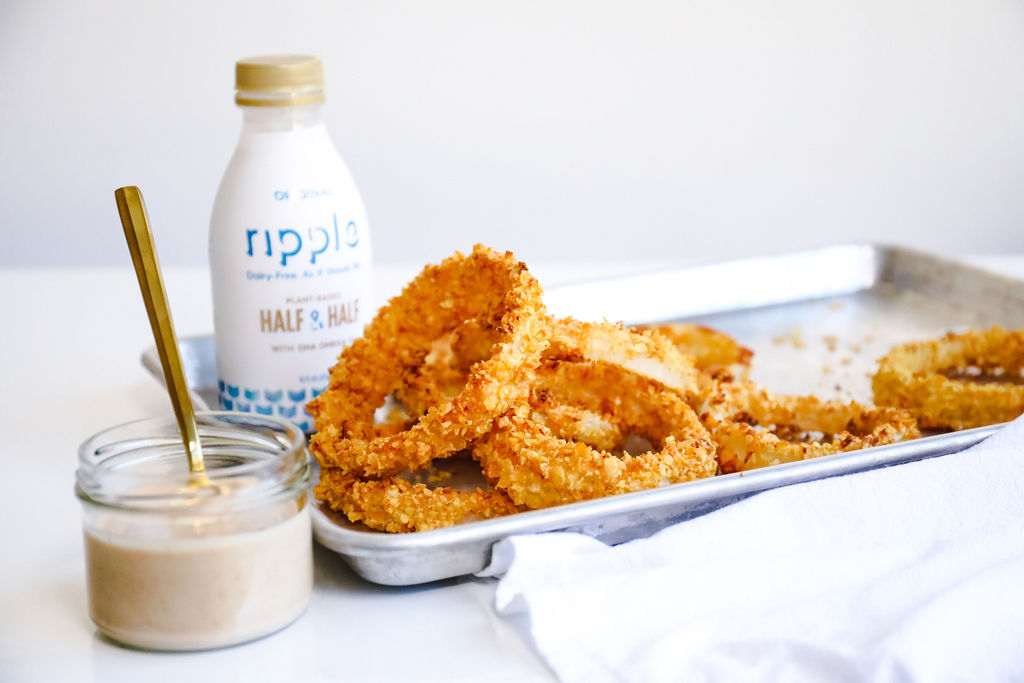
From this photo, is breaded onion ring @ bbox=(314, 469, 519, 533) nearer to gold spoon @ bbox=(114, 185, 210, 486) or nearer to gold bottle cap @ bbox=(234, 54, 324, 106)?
gold spoon @ bbox=(114, 185, 210, 486)

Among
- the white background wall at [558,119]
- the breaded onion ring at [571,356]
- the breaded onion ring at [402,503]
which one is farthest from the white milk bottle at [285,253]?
the white background wall at [558,119]

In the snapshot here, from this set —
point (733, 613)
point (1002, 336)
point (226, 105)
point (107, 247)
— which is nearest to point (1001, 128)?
point (1002, 336)

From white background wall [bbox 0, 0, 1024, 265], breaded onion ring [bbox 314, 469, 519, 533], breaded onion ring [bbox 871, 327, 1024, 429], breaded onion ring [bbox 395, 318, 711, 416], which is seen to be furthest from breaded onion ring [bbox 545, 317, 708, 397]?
white background wall [bbox 0, 0, 1024, 265]

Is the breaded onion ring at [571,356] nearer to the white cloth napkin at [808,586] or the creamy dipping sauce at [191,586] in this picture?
the white cloth napkin at [808,586]

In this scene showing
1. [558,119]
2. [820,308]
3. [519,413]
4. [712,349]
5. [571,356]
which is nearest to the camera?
[519,413]

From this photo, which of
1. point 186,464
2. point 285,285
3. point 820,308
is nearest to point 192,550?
point 186,464

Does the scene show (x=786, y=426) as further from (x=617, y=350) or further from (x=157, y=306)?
(x=157, y=306)
